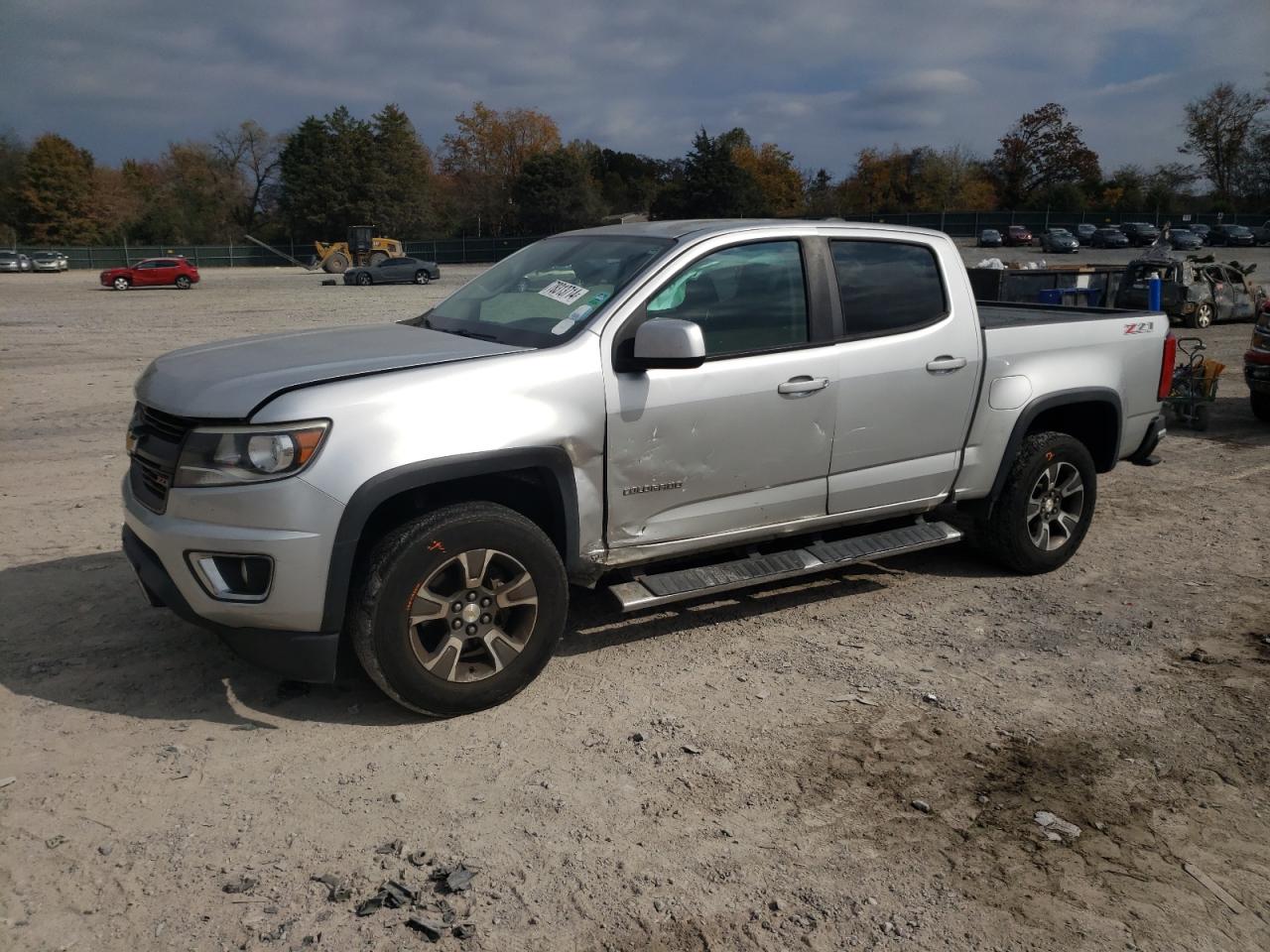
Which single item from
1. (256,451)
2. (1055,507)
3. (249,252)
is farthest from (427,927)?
(249,252)

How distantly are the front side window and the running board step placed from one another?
3.27 feet

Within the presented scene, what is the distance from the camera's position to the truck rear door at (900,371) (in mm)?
4863

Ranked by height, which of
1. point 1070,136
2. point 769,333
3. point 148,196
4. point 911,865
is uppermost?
point 1070,136

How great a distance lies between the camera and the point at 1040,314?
256 inches

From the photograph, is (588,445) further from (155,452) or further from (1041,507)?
(1041,507)

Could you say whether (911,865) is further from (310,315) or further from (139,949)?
(310,315)

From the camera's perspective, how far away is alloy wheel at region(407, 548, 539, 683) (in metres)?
3.81

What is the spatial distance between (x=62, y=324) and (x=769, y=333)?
20725 mm

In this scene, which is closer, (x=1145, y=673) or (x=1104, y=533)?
(x=1145, y=673)

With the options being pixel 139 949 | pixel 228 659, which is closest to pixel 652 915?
pixel 139 949

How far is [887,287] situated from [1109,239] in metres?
63.4

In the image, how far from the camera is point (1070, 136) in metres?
90.3

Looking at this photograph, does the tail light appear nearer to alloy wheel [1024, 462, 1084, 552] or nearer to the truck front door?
alloy wheel [1024, 462, 1084, 552]

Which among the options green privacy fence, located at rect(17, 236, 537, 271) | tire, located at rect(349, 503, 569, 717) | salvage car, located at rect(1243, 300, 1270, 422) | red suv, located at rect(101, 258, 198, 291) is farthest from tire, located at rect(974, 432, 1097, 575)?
green privacy fence, located at rect(17, 236, 537, 271)
